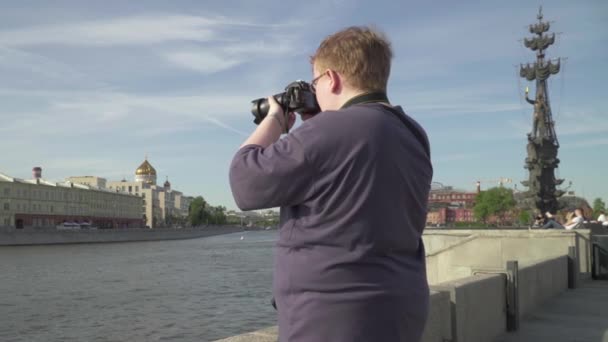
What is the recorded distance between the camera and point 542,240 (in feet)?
37.2

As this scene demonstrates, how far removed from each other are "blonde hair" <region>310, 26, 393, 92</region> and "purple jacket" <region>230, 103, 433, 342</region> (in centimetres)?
15

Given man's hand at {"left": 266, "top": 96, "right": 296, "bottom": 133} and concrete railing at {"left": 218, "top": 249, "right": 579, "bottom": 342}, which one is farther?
concrete railing at {"left": 218, "top": 249, "right": 579, "bottom": 342}

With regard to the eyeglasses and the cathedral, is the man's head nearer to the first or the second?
the eyeglasses

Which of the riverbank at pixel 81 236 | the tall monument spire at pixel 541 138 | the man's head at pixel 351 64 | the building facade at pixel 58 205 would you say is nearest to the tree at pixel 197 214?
the building facade at pixel 58 205

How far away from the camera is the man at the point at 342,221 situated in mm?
1654

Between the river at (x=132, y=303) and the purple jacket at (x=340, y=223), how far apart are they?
14.6 meters

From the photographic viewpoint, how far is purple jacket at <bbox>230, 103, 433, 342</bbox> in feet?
5.42

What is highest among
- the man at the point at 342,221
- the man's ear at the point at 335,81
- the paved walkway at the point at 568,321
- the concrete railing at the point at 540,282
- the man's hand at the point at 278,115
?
the man's ear at the point at 335,81

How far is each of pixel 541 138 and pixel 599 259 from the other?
41.7 metres

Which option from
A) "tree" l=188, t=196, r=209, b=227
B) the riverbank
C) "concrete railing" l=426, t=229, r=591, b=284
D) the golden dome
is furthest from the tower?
"concrete railing" l=426, t=229, r=591, b=284

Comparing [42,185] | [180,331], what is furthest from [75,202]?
[180,331]

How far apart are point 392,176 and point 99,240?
272 ft

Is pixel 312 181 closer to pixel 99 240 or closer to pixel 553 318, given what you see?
pixel 553 318

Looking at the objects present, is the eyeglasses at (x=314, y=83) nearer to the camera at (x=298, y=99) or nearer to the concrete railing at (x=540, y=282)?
the camera at (x=298, y=99)
